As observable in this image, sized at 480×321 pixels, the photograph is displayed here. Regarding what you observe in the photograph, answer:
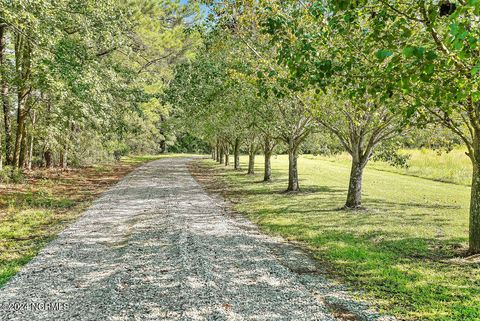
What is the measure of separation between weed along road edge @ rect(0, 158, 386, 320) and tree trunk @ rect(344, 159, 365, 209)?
5.63m

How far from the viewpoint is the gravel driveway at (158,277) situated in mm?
5754

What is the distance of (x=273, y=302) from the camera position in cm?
615

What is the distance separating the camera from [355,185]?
15336mm

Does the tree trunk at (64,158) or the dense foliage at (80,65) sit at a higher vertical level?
the dense foliage at (80,65)

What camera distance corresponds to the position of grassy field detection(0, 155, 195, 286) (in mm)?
8891

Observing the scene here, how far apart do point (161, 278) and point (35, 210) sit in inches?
356

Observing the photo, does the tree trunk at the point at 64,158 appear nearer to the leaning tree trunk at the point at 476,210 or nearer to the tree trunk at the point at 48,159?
the tree trunk at the point at 48,159

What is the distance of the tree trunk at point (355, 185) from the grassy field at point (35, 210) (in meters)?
11.0

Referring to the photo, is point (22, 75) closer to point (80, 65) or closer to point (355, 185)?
point (80, 65)

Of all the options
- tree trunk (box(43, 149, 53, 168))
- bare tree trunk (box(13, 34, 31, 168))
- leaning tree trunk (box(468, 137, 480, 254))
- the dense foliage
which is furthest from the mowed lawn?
tree trunk (box(43, 149, 53, 168))

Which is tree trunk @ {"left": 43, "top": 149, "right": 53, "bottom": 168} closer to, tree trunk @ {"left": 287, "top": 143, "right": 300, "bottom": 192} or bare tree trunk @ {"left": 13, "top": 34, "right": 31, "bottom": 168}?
bare tree trunk @ {"left": 13, "top": 34, "right": 31, "bottom": 168}

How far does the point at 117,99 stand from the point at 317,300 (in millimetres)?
20379

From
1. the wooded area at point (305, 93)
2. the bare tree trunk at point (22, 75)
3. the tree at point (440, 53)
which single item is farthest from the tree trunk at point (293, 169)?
the bare tree trunk at point (22, 75)

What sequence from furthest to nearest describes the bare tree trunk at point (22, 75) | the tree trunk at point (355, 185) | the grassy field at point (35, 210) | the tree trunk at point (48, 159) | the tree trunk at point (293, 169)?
the tree trunk at point (48, 159)
the tree trunk at point (293, 169)
the bare tree trunk at point (22, 75)
the tree trunk at point (355, 185)
the grassy field at point (35, 210)
